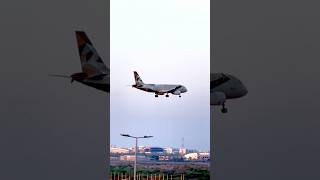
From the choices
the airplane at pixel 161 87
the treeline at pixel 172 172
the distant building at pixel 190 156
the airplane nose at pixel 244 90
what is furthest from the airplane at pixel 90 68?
the airplane nose at pixel 244 90

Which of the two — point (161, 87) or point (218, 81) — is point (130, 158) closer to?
point (161, 87)

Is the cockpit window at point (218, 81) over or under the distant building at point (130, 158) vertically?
over

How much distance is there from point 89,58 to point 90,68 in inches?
5.0

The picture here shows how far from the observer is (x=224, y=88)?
27.4 feet

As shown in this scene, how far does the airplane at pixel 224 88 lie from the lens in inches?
327

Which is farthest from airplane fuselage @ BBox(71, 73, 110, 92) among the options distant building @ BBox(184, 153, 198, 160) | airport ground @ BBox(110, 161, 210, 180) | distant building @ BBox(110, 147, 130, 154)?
distant building @ BBox(184, 153, 198, 160)

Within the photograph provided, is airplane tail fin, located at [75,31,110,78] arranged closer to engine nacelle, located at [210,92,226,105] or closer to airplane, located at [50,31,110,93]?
airplane, located at [50,31,110,93]

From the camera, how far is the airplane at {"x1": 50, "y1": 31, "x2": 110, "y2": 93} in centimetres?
821

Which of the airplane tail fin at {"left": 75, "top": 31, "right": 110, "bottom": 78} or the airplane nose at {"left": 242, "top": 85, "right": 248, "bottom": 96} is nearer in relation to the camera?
the airplane tail fin at {"left": 75, "top": 31, "right": 110, "bottom": 78}

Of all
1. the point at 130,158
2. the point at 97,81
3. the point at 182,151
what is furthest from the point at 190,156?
the point at 97,81

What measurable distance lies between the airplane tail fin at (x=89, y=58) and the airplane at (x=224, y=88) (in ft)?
4.31

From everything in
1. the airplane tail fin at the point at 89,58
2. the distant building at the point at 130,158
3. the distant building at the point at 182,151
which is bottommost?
the distant building at the point at 130,158

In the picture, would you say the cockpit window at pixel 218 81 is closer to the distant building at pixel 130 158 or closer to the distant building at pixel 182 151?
the distant building at pixel 182 151

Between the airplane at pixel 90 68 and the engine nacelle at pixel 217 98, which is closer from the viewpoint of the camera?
the airplane at pixel 90 68
